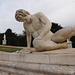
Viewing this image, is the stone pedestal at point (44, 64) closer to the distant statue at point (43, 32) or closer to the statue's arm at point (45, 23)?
the distant statue at point (43, 32)

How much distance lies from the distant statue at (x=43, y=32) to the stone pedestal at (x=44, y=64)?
281 mm

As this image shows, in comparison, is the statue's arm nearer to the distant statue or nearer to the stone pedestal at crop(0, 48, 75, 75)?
the distant statue

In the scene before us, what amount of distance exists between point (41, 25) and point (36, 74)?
167 centimetres

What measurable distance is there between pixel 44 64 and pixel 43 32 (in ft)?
3.32

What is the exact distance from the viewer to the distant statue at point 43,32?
2.90m

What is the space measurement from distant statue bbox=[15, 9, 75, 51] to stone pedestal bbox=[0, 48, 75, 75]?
0.28 meters

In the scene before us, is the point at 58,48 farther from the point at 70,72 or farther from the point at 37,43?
the point at 70,72

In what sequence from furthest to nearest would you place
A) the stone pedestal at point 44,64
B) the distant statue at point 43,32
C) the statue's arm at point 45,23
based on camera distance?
the statue's arm at point 45,23
the distant statue at point 43,32
the stone pedestal at point 44,64

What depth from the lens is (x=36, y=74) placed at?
95.8 inches

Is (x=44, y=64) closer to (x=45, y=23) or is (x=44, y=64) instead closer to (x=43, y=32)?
(x=43, y=32)

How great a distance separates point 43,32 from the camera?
10.4 ft

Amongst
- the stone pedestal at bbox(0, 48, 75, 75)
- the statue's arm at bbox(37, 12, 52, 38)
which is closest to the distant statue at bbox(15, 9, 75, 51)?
the statue's arm at bbox(37, 12, 52, 38)

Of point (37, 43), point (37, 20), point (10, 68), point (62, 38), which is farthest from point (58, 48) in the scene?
point (10, 68)

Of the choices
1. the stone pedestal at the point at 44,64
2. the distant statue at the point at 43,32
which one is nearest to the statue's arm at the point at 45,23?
the distant statue at the point at 43,32
